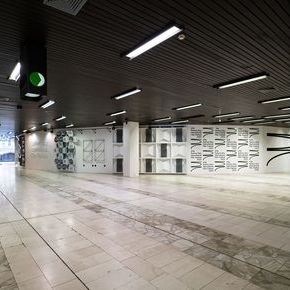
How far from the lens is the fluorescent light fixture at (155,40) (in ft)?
11.8

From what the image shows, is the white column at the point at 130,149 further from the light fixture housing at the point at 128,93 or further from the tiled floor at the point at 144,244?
the tiled floor at the point at 144,244

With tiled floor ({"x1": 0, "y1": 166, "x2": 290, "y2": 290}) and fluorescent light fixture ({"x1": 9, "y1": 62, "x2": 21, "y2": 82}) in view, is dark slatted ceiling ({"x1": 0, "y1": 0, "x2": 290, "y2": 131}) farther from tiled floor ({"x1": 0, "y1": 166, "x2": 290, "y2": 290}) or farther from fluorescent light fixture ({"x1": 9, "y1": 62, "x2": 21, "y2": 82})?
tiled floor ({"x1": 0, "y1": 166, "x2": 290, "y2": 290})

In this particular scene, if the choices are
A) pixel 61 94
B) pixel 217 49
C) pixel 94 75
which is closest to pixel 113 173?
pixel 61 94

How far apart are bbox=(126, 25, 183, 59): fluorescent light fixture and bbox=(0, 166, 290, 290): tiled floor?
3.33 m

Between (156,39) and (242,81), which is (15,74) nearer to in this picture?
(156,39)

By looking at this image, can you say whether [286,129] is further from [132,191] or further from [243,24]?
[243,24]

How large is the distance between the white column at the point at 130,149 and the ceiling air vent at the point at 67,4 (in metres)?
10.9

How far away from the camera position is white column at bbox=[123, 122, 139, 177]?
45.6ft

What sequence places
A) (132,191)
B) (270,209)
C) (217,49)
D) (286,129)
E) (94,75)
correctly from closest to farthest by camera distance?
(217,49)
(94,75)
(270,209)
(132,191)
(286,129)

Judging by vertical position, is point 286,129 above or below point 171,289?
above

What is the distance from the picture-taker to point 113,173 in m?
16.1

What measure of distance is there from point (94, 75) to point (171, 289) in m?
4.68

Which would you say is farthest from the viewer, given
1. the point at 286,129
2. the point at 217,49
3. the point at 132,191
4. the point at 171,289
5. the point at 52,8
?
the point at 286,129

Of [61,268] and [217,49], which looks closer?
[61,268]
